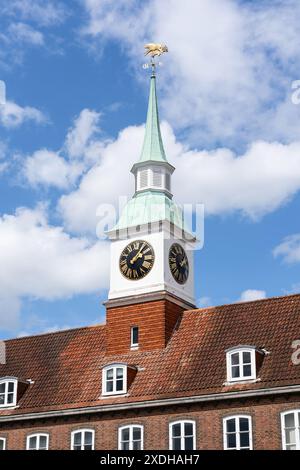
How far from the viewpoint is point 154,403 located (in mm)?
44938

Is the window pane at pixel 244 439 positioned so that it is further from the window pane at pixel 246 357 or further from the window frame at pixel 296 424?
the window pane at pixel 246 357

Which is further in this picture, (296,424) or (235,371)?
(235,371)

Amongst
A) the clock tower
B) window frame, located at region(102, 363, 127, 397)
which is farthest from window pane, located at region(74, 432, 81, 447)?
the clock tower

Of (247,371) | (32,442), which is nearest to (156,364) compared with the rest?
(247,371)

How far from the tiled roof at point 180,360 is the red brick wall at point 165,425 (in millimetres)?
764

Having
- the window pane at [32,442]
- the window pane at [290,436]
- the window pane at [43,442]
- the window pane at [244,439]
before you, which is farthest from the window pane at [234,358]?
the window pane at [32,442]

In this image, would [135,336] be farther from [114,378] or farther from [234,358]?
[234,358]

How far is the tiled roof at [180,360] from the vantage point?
4459cm

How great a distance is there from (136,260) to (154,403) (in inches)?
377

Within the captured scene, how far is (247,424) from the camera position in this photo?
42.8m

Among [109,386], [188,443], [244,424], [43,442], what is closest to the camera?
[244,424]
